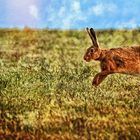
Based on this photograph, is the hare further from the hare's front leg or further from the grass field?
the grass field

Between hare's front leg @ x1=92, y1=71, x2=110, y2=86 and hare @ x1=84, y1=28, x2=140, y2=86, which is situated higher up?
hare @ x1=84, y1=28, x2=140, y2=86

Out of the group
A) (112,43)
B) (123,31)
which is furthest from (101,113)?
(123,31)

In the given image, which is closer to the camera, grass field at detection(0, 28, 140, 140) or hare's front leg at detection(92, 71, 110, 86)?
grass field at detection(0, 28, 140, 140)

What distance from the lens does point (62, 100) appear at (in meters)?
20.5

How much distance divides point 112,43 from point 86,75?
829 cm

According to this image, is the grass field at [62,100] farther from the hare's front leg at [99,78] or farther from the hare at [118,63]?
the hare at [118,63]

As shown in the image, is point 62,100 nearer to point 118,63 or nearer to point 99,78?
point 99,78

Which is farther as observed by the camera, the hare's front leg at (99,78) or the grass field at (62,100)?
the hare's front leg at (99,78)

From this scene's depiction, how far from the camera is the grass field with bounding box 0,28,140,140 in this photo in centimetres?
1816

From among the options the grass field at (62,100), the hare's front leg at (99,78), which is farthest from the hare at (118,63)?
the grass field at (62,100)

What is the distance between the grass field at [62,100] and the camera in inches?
715

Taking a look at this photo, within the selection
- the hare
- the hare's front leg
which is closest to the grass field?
the hare's front leg

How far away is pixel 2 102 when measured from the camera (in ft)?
66.4

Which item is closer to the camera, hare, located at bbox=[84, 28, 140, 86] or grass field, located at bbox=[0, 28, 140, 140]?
grass field, located at bbox=[0, 28, 140, 140]
